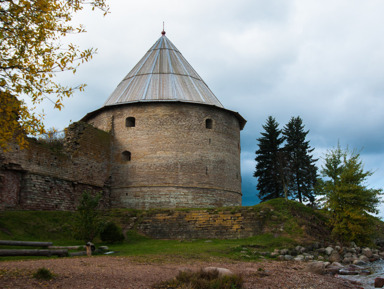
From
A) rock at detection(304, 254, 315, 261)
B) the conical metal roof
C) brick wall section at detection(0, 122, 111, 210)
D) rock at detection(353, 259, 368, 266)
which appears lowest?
rock at detection(353, 259, 368, 266)

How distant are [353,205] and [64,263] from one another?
11563 mm

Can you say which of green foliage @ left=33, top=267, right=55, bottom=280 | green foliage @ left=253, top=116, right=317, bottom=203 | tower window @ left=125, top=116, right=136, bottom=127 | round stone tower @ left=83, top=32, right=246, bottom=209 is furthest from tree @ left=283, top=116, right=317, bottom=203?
green foliage @ left=33, top=267, right=55, bottom=280

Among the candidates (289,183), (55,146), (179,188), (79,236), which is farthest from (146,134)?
(289,183)

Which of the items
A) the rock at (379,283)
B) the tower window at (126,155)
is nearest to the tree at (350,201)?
the rock at (379,283)

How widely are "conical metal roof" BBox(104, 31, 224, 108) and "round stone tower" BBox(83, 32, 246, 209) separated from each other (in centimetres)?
6

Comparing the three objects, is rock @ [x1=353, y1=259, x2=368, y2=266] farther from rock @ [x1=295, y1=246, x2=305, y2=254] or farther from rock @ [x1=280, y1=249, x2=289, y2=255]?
rock @ [x1=280, y1=249, x2=289, y2=255]

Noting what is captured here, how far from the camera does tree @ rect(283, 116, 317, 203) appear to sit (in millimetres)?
28516

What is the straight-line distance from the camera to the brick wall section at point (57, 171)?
16422mm

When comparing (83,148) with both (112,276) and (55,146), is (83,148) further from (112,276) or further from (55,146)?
(112,276)

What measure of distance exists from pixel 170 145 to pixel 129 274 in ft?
47.6

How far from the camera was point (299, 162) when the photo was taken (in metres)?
29.1

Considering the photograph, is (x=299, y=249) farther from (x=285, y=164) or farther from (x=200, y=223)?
(x=285, y=164)

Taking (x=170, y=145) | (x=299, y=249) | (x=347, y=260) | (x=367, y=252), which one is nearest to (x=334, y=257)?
(x=347, y=260)

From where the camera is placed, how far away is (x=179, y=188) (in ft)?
70.9
